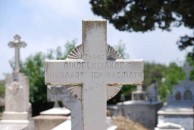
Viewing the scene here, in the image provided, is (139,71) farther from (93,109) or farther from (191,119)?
(191,119)

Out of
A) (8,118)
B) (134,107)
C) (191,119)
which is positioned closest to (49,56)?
(134,107)

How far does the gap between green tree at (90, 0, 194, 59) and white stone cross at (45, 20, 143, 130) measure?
Answer: 13445mm

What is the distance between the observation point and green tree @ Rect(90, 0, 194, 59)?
2009 cm

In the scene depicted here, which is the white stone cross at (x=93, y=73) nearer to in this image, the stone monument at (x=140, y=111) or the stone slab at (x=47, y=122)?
the stone slab at (x=47, y=122)

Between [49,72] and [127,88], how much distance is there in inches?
1020

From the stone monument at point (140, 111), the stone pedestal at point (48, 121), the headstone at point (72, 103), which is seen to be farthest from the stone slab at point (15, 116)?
the stone monument at point (140, 111)

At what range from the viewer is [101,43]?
644 cm

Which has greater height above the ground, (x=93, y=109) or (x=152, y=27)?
(x=152, y=27)

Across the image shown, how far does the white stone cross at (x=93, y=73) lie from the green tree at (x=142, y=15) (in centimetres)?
1344


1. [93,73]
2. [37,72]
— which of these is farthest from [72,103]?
[37,72]

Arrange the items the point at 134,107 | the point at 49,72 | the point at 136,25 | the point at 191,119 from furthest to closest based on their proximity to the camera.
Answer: the point at 134,107 → the point at 136,25 → the point at 191,119 → the point at 49,72

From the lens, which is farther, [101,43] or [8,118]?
[8,118]

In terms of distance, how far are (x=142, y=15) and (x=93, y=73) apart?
14315mm

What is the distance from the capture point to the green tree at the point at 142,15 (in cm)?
2009
